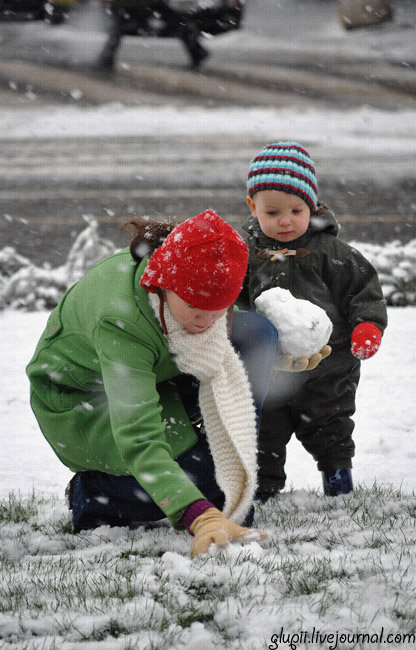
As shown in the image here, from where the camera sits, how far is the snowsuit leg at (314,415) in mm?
3404

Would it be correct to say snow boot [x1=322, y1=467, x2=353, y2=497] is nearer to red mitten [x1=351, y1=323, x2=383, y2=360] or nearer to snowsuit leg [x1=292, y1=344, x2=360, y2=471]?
snowsuit leg [x1=292, y1=344, x2=360, y2=471]

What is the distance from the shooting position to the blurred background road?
402 inches

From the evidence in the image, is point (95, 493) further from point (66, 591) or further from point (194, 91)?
point (194, 91)

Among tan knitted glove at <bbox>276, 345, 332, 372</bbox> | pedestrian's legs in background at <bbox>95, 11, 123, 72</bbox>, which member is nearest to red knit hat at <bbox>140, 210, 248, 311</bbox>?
tan knitted glove at <bbox>276, 345, 332, 372</bbox>

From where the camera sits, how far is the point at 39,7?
2114 centimetres

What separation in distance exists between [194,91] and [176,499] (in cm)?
1690

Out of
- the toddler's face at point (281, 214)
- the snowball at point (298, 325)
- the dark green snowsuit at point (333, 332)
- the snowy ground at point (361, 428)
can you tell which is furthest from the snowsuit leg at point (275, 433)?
the toddler's face at point (281, 214)

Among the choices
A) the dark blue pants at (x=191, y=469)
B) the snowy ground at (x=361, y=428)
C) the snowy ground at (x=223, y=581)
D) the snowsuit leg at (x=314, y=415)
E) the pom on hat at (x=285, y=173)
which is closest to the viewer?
the snowy ground at (x=223, y=581)

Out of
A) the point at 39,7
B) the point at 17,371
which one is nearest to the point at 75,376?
the point at 17,371

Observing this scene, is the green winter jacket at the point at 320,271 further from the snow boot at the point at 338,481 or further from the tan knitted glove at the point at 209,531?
the tan knitted glove at the point at 209,531

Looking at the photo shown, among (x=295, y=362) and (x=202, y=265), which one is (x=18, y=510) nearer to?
(x=295, y=362)

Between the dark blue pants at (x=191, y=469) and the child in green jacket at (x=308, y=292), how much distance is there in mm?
420

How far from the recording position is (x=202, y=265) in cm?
234

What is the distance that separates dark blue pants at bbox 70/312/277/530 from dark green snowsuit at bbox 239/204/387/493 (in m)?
0.50
